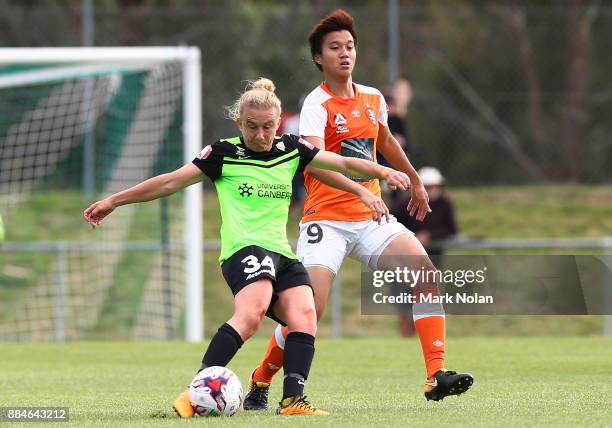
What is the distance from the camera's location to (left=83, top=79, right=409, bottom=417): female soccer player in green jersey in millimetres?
6543

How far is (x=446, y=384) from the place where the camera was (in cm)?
694

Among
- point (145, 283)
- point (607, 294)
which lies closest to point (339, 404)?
point (607, 294)

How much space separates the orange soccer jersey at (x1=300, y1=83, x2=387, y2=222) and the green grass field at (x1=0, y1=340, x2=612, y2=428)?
1078mm

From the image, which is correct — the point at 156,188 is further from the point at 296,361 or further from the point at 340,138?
the point at 340,138

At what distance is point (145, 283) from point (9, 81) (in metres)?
3.38

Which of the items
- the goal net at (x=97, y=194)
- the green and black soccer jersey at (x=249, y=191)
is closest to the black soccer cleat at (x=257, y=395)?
the green and black soccer jersey at (x=249, y=191)

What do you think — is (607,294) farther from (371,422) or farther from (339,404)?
(371,422)

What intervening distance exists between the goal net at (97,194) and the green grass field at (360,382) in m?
2.42

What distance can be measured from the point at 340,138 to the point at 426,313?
1.11 metres

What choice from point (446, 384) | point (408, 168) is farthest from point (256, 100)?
point (446, 384)

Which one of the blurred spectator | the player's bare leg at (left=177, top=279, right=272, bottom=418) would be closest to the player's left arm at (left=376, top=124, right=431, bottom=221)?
the player's bare leg at (left=177, top=279, right=272, bottom=418)

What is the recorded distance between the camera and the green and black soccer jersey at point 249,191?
6680 millimetres

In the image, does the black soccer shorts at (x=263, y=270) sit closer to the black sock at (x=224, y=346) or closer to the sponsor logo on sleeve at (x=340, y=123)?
the black sock at (x=224, y=346)

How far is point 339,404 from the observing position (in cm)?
725
